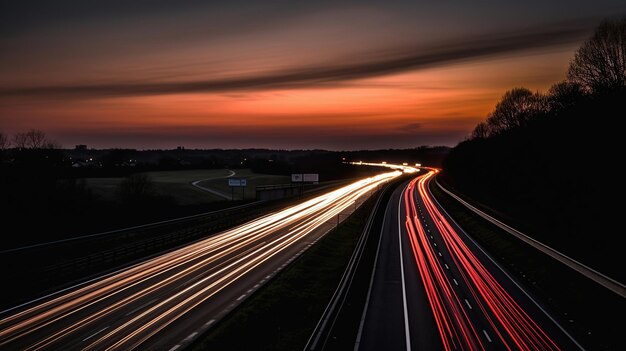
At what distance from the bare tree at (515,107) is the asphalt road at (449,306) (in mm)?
86138

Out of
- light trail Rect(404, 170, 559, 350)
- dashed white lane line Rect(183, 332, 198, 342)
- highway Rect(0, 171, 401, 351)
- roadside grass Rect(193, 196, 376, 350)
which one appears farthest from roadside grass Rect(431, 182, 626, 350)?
dashed white lane line Rect(183, 332, 198, 342)

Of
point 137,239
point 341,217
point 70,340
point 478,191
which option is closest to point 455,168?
point 478,191

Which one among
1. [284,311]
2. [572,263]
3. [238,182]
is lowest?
[284,311]

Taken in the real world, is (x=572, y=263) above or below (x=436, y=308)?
above

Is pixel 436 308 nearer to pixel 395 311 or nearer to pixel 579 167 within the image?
pixel 395 311

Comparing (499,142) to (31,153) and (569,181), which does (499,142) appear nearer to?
(569,181)

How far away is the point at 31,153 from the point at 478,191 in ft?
280

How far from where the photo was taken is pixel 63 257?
41.3 m

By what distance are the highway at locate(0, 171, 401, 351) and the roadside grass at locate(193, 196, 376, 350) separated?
3.74 ft

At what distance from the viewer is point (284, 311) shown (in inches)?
1134

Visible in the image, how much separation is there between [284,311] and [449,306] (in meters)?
10.8

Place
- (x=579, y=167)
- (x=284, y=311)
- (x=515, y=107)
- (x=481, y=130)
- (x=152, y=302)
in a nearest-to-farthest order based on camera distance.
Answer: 1. (x=284, y=311)
2. (x=152, y=302)
3. (x=579, y=167)
4. (x=515, y=107)
5. (x=481, y=130)

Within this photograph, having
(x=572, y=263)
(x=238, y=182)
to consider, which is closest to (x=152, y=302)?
(x=572, y=263)

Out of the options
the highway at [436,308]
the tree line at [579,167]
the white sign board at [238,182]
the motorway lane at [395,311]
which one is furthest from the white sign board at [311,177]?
the motorway lane at [395,311]
